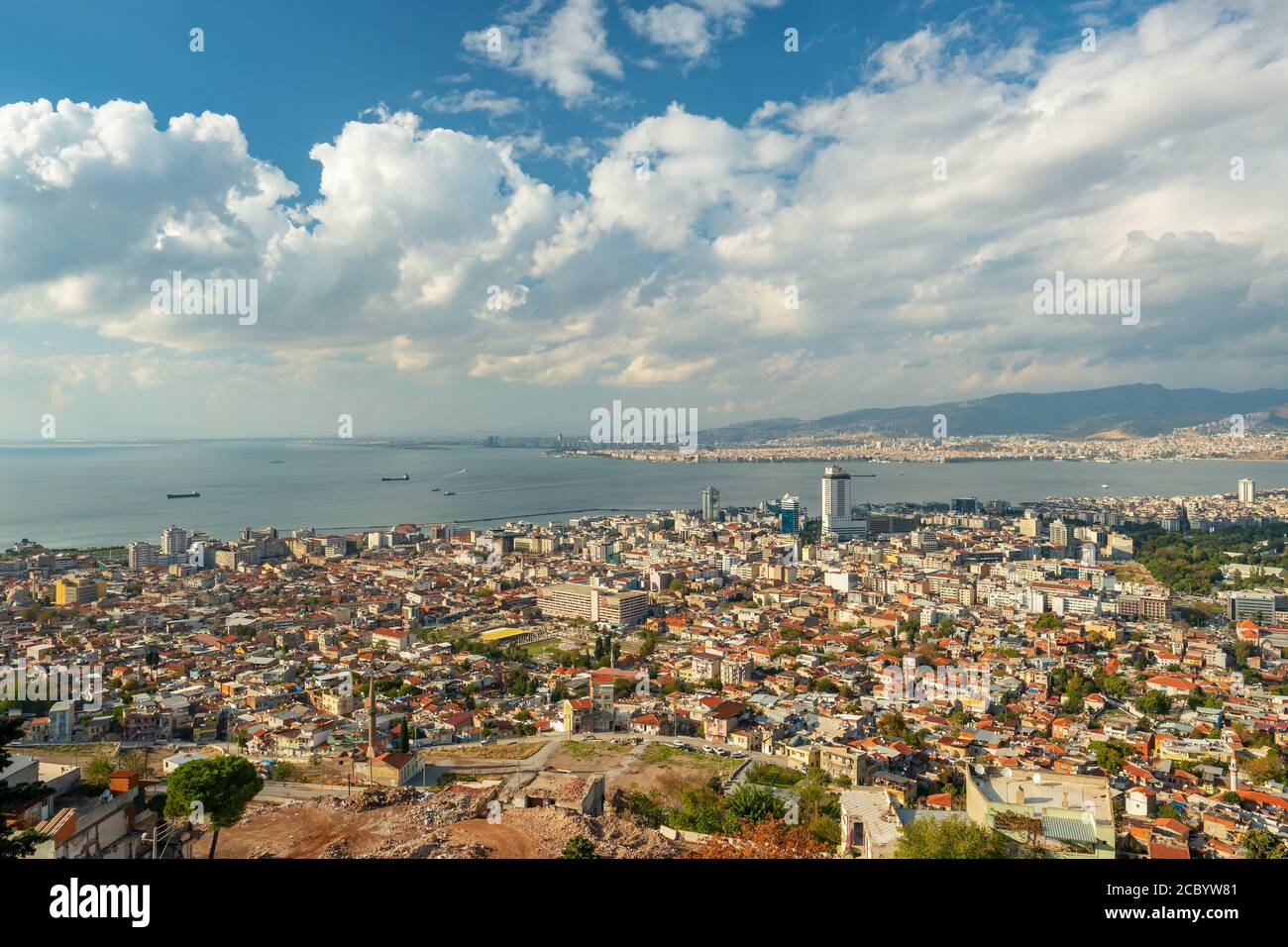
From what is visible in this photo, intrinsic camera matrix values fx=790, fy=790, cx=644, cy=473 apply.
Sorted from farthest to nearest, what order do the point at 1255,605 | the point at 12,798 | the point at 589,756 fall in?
the point at 1255,605 < the point at 589,756 < the point at 12,798

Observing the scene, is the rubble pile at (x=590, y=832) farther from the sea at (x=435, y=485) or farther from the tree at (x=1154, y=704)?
the sea at (x=435, y=485)

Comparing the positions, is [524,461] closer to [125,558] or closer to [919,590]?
[125,558]

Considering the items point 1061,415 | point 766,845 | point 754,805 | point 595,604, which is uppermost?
point 1061,415

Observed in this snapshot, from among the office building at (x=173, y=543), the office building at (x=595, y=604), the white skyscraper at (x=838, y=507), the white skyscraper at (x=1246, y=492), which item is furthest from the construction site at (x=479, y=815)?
the white skyscraper at (x=1246, y=492)

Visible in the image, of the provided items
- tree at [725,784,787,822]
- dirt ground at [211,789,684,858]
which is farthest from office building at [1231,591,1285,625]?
dirt ground at [211,789,684,858]

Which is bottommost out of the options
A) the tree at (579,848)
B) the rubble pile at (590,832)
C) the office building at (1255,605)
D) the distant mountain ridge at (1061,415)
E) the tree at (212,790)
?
the office building at (1255,605)

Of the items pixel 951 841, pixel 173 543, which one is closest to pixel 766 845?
pixel 951 841

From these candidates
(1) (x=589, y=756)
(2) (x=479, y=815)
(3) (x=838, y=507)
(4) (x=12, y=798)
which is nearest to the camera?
(4) (x=12, y=798)

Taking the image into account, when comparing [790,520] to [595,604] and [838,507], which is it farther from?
[595,604]
